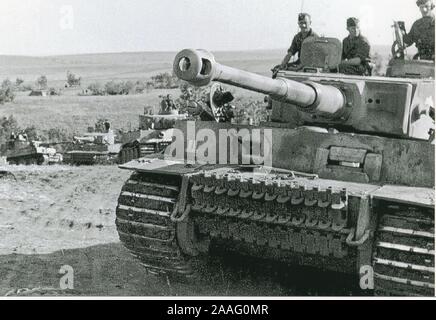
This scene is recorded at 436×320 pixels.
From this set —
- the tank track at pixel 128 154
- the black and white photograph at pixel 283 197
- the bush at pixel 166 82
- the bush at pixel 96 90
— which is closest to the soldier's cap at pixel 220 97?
the black and white photograph at pixel 283 197

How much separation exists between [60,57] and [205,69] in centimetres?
9533

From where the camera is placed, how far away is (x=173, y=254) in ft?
26.7

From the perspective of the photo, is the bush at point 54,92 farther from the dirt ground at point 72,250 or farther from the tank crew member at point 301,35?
the tank crew member at point 301,35

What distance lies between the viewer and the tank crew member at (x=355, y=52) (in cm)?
912

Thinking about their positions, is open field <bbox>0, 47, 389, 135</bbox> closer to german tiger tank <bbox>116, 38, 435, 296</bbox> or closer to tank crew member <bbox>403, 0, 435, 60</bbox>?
german tiger tank <bbox>116, 38, 435, 296</bbox>

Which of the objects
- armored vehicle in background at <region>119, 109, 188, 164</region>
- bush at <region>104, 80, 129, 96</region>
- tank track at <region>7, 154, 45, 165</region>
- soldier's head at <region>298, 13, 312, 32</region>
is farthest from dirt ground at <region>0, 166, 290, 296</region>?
bush at <region>104, 80, 129, 96</region>

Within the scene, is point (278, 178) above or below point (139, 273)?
above

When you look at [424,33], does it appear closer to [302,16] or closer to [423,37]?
[423,37]

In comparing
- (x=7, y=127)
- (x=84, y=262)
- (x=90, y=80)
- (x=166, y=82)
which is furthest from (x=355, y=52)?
(x=90, y=80)

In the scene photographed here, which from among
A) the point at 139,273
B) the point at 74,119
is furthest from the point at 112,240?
the point at 74,119

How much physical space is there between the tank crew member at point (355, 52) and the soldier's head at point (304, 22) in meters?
0.75

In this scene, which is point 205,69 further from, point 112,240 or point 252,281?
point 112,240

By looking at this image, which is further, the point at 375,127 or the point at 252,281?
the point at 252,281

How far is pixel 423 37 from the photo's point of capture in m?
8.81
